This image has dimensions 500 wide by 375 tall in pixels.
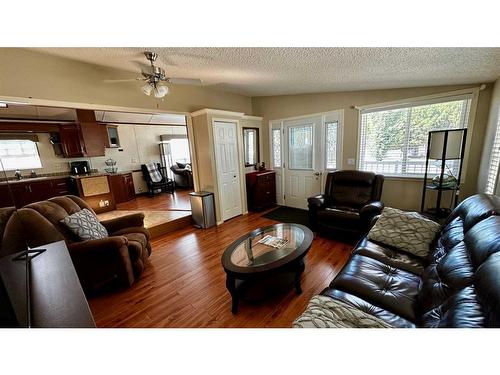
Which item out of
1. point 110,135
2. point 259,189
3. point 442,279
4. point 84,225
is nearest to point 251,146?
point 259,189

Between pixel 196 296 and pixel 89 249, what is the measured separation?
1062mm

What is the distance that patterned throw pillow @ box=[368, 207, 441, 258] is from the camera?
5.36 ft

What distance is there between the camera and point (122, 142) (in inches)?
217

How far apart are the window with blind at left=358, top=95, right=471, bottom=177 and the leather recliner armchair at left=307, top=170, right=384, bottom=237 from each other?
1.83 feet

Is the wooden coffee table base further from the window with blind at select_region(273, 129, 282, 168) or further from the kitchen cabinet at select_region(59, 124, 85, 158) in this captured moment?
the kitchen cabinet at select_region(59, 124, 85, 158)

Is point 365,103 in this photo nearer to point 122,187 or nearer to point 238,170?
point 238,170

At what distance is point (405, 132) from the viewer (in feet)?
9.68

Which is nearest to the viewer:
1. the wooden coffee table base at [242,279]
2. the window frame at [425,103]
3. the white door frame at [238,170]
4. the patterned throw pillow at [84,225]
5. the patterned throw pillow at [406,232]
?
the wooden coffee table base at [242,279]

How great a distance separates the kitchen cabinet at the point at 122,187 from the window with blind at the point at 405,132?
18.2 ft

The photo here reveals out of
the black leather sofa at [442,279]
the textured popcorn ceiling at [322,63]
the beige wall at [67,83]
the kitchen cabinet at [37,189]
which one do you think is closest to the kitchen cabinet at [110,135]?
the kitchen cabinet at [37,189]

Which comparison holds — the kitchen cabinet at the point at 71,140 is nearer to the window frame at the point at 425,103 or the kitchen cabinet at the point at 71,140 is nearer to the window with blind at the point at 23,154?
the window with blind at the point at 23,154

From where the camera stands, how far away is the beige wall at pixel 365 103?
246cm
